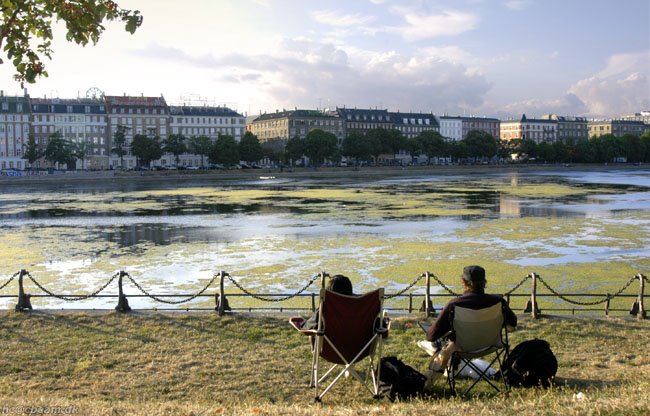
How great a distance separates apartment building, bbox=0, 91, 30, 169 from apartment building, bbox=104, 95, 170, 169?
17520 millimetres

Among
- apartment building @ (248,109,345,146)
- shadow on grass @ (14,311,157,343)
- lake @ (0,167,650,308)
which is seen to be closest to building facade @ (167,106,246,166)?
apartment building @ (248,109,345,146)

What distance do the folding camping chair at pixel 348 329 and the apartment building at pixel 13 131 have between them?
5507 inches

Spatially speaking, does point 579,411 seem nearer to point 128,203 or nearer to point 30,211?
point 30,211

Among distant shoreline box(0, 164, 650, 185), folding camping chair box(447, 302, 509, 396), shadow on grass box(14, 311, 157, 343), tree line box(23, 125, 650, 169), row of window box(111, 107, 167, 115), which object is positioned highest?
row of window box(111, 107, 167, 115)

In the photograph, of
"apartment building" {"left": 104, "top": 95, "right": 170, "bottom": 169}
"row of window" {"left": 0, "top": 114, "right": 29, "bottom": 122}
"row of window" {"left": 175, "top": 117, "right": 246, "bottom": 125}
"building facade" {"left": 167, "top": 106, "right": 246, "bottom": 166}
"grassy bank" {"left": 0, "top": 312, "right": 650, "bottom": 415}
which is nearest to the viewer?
"grassy bank" {"left": 0, "top": 312, "right": 650, "bottom": 415}

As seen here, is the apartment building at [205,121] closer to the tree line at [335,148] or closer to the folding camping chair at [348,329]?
the tree line at [335,148]

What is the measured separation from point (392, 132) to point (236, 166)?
141ft

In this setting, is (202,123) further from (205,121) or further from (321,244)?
(321,244)

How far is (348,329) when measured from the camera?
24.8 ft

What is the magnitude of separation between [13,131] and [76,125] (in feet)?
42.5

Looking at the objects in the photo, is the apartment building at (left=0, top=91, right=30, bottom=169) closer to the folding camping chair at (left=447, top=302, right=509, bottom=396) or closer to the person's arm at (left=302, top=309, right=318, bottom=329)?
the person's arm at (left=302, top=309, right=318, bottom=329)

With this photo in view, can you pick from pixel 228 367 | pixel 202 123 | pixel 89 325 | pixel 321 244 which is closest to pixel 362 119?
pixel 202 123

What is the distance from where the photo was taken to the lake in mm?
20266

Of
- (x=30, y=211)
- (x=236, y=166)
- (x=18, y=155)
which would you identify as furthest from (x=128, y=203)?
(x=18, y=155)
